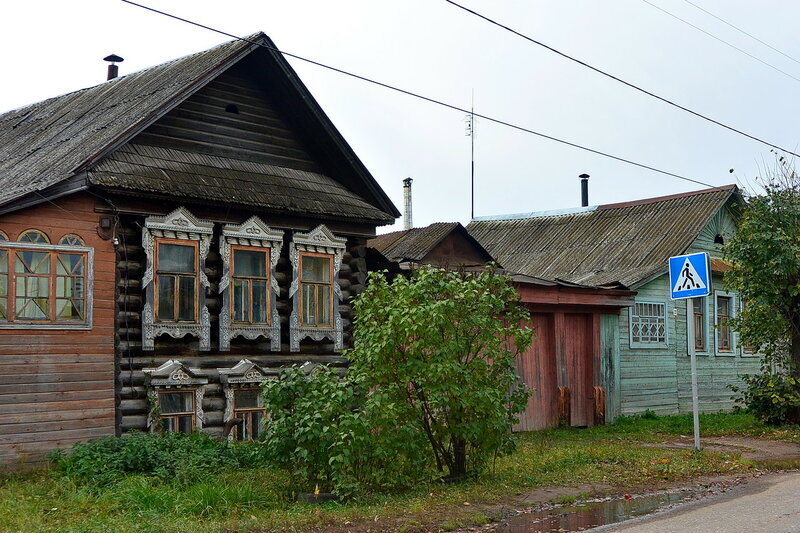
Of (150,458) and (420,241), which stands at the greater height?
(420,241)

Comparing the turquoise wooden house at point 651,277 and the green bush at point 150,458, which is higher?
the turquoise wooden house at point 651,277

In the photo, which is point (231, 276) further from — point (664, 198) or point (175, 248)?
point (664, 198)

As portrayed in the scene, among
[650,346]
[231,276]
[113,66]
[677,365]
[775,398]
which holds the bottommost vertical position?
[775,398]

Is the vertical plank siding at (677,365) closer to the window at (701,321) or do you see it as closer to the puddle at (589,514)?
the window at (701,321)

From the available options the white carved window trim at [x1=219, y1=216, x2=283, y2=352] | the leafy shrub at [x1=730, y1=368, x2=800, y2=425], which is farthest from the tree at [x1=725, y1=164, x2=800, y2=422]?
the white carved window trim at [x1=219, y1=216, x2=283, y2=352]

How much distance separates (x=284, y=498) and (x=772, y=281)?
1116 centimetres

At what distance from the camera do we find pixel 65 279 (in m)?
12.8

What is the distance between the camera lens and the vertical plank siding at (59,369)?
12.1 meters

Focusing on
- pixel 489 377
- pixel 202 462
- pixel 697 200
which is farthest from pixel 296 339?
pixel 697 200

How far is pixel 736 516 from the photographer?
899 centimetres

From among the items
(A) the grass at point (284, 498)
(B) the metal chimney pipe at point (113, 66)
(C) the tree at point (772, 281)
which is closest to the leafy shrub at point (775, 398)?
(C) the tree at point (772, 281)

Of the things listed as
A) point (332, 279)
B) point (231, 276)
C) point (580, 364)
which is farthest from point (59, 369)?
point (580, 364)

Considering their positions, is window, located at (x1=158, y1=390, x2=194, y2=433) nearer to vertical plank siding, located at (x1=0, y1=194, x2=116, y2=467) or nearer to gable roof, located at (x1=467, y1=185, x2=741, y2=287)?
vertical plank siding, located at (x1=0, y1=194, x2=116, y2=467)

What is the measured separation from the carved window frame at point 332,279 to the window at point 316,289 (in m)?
0.08
